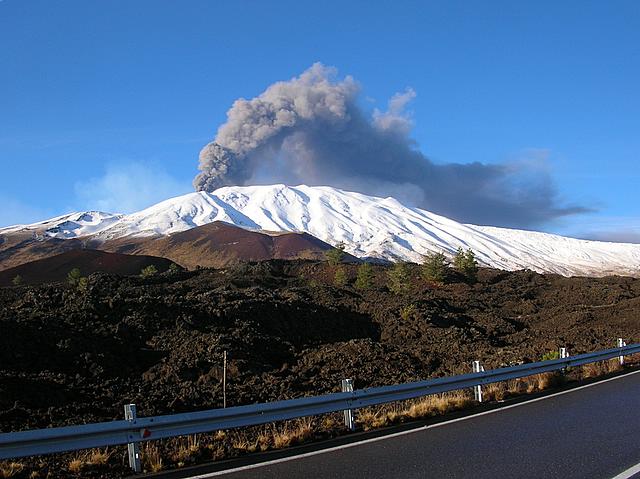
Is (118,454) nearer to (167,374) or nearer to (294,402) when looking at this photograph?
(294,402)

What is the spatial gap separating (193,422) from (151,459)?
1.73 ft

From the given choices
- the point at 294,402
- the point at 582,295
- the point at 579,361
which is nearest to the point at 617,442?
the point at 294,402

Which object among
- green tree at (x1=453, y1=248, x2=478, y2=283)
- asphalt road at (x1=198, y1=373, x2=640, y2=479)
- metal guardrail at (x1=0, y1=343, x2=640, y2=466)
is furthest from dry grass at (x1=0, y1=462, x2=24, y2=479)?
green tree at (x1=453, y1=248, x2=478, y2=283)

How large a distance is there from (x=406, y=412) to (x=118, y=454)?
13.1ft

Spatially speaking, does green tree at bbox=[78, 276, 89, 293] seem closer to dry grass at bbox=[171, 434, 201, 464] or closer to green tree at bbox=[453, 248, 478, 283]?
dry grass at bbox=[171, 434, 201, 464]

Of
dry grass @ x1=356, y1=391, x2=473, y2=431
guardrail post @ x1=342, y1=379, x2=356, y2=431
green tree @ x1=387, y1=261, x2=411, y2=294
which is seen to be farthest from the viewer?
green tree @ x1=387, y1=261, x2=411, y2=294

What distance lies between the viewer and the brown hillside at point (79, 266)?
227 ft

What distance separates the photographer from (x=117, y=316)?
69.6 feet

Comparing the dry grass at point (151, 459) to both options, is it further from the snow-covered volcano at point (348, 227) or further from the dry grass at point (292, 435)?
the snow-covered volcano at point (348, 227)

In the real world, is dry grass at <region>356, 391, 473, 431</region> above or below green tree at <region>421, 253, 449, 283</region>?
below

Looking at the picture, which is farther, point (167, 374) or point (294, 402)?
point (167, 374)

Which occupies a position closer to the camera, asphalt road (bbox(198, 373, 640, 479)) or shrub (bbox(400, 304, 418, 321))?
asphalt road (bbox(198, 373, 640, 479))

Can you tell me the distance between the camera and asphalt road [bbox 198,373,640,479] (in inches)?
220

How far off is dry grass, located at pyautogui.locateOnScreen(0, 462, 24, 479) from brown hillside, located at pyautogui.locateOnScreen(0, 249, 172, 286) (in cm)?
6357
